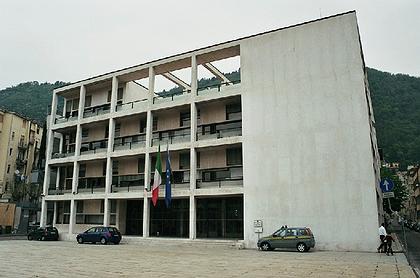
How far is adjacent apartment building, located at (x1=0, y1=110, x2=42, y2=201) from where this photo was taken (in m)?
55.8

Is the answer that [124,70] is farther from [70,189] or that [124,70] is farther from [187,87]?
[70,189]

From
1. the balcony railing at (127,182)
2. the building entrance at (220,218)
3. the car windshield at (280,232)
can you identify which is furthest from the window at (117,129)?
the car windshield at (280,232)

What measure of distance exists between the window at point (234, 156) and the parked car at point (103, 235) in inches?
424

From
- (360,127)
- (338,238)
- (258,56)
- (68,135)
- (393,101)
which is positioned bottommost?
(338,238)

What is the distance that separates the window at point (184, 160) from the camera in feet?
103

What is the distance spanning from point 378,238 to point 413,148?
6017 cm

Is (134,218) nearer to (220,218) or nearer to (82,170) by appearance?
(82,170)

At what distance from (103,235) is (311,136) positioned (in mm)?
17943

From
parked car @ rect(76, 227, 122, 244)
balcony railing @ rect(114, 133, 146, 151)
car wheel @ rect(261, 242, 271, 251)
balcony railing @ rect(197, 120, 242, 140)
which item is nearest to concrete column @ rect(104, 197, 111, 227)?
parked car @ rect(76, 227, 122, 244)

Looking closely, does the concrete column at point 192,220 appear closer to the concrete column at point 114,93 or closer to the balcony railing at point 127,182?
the balcony railing at point 127,182

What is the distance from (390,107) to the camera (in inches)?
2817

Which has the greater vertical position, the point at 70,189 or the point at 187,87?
the point at 187,87

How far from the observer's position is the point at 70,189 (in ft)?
124

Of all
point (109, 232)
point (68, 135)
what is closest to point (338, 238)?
point (109, 232)
